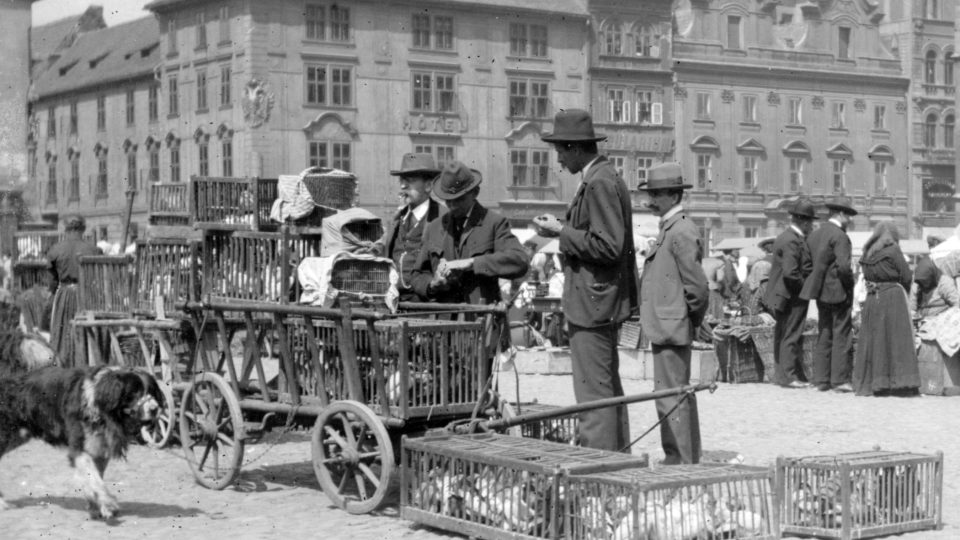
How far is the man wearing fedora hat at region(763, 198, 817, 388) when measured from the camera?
19.5 metres

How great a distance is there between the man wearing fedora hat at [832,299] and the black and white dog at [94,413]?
1065cm

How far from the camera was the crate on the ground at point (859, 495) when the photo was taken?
29.5ft

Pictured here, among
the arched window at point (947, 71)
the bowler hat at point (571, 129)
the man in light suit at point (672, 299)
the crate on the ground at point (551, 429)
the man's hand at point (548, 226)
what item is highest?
the arched window at point (947, 71)

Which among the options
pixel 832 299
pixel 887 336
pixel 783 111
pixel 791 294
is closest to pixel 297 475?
pixel 887 336

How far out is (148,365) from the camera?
13695 mm

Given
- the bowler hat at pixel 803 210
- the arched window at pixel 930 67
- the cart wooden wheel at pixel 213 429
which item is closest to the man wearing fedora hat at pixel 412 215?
the cart wooden wheel at pixel 213 429

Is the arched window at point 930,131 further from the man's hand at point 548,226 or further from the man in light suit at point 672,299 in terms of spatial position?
the man's hand at point 548,226

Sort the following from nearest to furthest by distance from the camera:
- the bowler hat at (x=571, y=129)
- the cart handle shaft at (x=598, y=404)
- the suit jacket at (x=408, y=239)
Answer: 1. the cart handle shaft at (x=598, y=404)
2. the bowler hat at (x=571, y=129)
3. the suit jacket at (x=408, y=239)

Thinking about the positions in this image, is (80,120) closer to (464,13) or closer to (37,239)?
(464,13)

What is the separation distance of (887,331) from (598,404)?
10.2 metres

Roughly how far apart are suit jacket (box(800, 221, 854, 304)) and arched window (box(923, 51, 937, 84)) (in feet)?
219

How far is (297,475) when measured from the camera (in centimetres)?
1192

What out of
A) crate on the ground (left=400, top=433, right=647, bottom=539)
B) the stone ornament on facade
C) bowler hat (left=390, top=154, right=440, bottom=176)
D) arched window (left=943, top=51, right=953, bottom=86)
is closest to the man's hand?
crate on the ground (left=400, top=433, right=647, bottom=539)

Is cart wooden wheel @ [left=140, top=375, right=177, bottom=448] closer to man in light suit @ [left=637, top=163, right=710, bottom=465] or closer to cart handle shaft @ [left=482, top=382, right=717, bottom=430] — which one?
cart handle shaft @ [left=482, top=382, right=717, bottom=430]
